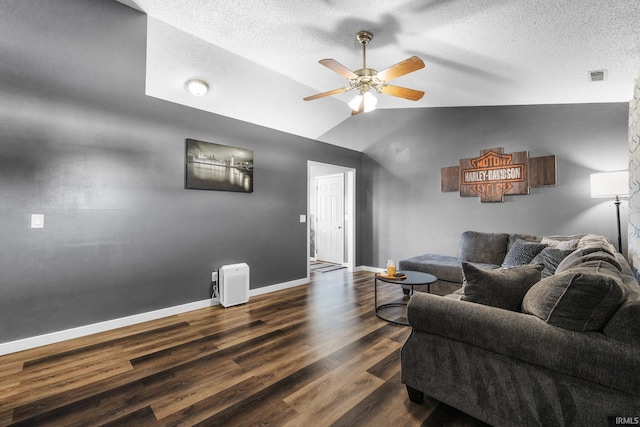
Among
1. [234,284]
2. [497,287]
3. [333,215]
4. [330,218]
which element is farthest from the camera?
[330,218]

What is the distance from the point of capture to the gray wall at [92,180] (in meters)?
2.49

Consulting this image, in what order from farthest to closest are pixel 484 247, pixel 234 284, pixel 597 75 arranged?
pixel 484 247 → pixel 234 284 → pixel 597 75

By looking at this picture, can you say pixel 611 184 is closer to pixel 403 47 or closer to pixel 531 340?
pixel 403 47

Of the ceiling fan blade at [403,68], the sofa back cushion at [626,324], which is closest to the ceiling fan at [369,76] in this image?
the ceiling fan blade at [403,68]

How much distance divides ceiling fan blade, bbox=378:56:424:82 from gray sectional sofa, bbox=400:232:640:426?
1701 millimetres

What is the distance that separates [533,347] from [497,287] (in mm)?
348

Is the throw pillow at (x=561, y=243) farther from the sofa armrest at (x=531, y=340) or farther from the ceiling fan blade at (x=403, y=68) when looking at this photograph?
the ceiling fan blade at (x=403, y=68)

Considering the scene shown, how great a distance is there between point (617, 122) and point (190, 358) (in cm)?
541

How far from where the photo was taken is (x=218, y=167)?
381cm

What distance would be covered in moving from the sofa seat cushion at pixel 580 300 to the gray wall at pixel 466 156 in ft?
10.7

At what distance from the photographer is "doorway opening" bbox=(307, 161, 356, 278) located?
594 cm

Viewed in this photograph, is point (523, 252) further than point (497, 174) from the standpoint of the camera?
No

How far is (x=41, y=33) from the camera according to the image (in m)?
2.56

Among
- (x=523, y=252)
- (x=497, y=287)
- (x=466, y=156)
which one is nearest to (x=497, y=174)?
(x=466, y=156)
